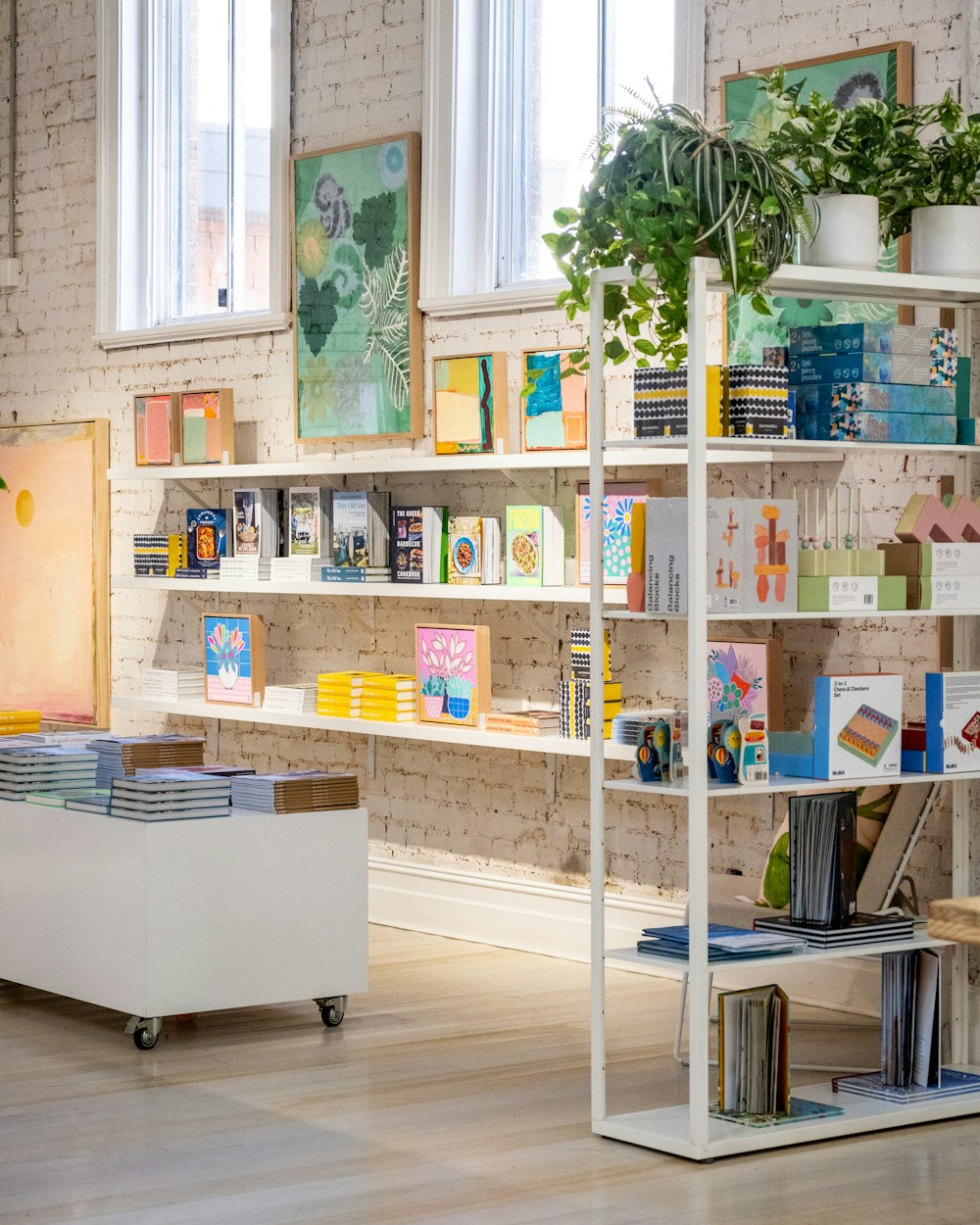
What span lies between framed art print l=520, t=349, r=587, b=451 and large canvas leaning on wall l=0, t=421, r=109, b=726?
9.13 ft

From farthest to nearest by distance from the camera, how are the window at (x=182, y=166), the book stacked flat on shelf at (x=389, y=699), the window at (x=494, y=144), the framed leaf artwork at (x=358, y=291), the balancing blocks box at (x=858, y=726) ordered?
the window at (x=182, y=166) → the framed leaf artwork at (x=358, y=291) → the window at (x=494, y=144) → the book stacked flat on shelf at (x=389, y=699) → the balancing blocks box at (x=858, y=726)

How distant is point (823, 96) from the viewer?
5.73 meters

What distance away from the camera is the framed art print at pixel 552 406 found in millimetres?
6355

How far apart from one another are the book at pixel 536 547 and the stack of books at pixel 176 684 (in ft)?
6.17

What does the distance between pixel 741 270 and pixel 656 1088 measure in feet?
6.71

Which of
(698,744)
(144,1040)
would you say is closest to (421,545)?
(144,1040)

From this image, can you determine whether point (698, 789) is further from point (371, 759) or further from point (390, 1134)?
point (371, 759)

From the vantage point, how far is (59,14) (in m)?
8.88

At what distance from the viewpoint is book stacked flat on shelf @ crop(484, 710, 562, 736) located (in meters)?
6.38

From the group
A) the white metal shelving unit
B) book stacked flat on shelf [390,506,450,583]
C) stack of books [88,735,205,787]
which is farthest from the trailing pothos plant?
book stacked flat on shelf [390,506,450,583]

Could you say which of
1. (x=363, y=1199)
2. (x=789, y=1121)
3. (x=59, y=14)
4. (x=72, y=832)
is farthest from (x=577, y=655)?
(x=59, y=14)

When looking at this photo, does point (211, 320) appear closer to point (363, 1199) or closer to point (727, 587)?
point (727, 587)

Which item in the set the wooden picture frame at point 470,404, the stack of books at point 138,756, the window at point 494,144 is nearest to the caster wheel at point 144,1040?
the stack of books at point 138,756

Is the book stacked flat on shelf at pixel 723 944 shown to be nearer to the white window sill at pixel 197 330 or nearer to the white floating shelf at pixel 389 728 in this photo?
the white floating shelf at pixel 389 728
